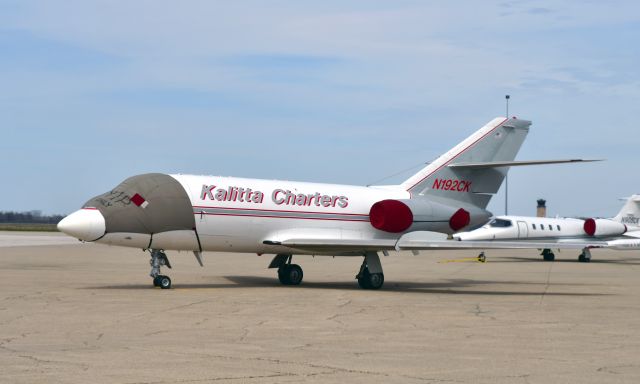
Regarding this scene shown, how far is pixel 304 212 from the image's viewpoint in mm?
24359

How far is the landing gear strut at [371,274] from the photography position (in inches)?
949

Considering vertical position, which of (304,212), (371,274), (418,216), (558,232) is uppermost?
(304,212)

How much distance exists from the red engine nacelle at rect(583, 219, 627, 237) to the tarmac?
2196cm

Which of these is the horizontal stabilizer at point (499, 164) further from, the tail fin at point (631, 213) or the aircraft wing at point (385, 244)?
the tail fin at point (631, 213)

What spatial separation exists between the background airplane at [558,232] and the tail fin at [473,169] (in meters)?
19.2

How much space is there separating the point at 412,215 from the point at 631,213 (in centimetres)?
3026

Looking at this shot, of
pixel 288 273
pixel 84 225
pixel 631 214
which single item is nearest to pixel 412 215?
pixel 288 273

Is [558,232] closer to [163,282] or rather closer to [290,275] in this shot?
[290,275]

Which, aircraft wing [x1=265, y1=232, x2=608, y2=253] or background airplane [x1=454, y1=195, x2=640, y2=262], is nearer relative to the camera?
aircraft wing [x1=265, y1=232, x2=608, y2=253]

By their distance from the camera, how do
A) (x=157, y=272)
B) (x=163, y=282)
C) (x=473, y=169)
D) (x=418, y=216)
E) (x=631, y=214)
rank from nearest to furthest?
(x=163, y=282), (x=157, y=272), (x=418, y=216), (x=473, y=169), (x=631, y=214)

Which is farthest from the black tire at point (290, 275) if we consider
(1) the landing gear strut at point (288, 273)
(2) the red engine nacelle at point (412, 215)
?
(2) the red engine nacelle at point (412, 215)

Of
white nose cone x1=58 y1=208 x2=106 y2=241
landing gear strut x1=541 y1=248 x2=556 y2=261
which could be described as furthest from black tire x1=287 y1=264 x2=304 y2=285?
landing gear strut x1=541 y1=248 x2=556 y2=261

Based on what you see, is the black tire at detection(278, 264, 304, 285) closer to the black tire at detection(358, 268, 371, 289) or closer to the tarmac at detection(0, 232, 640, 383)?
the tarmac at detection(0, 232, 640, 383)

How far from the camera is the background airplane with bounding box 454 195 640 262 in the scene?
47.0 metres
